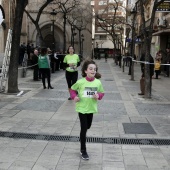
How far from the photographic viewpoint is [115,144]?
5.91 metres

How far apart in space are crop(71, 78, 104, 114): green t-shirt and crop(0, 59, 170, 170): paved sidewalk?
0.81m

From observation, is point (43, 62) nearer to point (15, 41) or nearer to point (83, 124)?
point (15, 41)

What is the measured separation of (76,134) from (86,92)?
1755mm

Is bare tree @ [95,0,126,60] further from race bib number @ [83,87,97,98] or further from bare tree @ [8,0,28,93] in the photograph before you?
race bib number @ [83,87,97,98]

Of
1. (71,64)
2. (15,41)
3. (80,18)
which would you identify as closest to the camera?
(71,64)

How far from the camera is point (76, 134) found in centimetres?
648

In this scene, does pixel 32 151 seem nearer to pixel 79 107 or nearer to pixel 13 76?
pixel 79 107

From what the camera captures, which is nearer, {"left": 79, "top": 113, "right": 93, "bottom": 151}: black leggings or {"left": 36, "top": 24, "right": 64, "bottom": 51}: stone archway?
{"left": 79, "top": 113, "right": 93, "bottom": 151}: black leggings

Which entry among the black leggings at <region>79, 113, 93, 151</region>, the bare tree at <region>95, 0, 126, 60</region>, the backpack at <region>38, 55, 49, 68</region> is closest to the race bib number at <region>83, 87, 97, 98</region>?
the black leggings at <region>79, 113, 93, 151</region>

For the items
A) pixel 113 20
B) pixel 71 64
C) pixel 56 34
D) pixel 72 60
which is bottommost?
pixel 71 64

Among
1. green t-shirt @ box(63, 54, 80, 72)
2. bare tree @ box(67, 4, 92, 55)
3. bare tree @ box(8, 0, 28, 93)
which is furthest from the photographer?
bare tree @ box(67, 4, 92, 55)

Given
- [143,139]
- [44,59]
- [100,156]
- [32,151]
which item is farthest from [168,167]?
[44,59]

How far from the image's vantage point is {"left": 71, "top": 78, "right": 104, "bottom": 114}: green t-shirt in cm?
498

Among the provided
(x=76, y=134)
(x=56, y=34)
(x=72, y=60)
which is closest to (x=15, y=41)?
(x=72, y=60)
